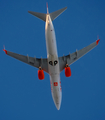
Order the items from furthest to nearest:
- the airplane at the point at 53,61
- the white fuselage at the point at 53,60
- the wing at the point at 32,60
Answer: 1. the wing at the point at 32,60
2. the airplane at the point at 53,61
3. the white fuselage at the point at 53,60

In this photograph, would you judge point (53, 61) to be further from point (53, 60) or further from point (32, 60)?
point (32, 60)

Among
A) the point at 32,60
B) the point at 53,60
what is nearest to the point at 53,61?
the point at 53,60

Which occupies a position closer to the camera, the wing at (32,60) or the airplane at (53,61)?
the airplane at (53,61)

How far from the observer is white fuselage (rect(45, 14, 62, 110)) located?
44938 millimetres

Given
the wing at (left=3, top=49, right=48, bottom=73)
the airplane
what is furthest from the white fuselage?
the wing at (left=3, top=49, right=48, bottom=73)

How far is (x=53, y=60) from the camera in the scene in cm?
4781

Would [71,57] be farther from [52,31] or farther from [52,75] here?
[52,31]

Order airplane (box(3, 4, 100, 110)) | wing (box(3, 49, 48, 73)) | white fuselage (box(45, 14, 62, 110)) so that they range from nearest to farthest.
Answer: white fuselage (box(45, 14, 62, 110)), airplane (box(3, 4, 100, 110)), wing (box(3, 49, 48, 73))

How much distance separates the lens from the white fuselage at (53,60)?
4494 cm

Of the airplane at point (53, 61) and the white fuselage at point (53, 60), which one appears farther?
the airplane at point (53, 61)

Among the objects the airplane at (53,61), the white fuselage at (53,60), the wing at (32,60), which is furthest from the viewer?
the wing at (32,60)

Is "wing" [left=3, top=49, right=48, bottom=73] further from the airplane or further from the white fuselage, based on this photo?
the white fuselage

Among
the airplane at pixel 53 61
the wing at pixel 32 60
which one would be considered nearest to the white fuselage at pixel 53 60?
the airplane at pixel 53 61

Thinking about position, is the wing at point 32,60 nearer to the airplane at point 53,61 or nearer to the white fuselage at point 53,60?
the airplane at point 53,61
